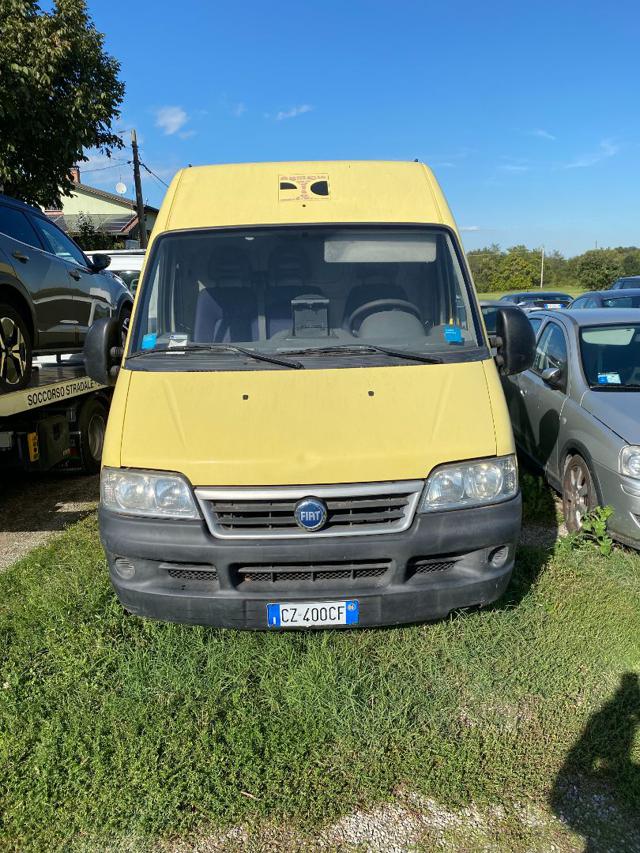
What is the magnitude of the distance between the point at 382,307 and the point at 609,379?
2.26m

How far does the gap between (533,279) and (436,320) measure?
80.0 m

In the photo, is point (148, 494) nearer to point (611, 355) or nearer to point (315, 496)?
point (315, 496)

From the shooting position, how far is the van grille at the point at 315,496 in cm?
290

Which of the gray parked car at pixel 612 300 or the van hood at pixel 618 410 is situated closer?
the van hood at pixel 618 410

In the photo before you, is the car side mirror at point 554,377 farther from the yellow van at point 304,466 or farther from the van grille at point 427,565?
the van grille at point 427,565

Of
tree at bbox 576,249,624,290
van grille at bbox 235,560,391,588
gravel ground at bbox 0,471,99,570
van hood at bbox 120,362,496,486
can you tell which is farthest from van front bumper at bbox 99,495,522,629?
tree at bbox 576,249,624,290

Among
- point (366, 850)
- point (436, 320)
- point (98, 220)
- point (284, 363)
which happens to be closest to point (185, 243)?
point (284, 363)

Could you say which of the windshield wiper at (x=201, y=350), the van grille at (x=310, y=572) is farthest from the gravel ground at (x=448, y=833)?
the windshield wiper at (x=201, y=350)

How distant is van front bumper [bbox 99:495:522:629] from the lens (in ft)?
9.53

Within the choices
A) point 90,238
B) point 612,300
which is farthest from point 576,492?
point 90,238

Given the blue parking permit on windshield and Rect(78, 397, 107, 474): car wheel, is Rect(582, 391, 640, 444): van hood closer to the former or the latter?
the blue parking permit on windshield

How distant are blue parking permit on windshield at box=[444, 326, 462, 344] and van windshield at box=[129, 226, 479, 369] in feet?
0.09

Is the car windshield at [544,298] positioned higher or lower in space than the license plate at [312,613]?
higher

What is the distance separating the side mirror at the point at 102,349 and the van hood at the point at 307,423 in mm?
459
